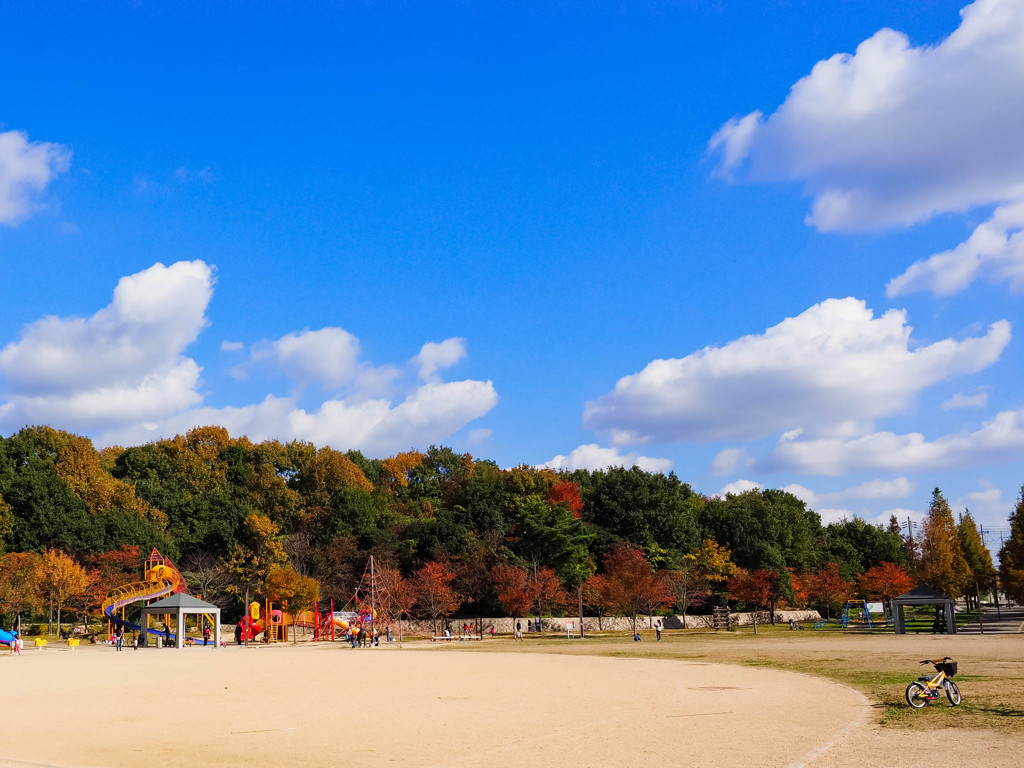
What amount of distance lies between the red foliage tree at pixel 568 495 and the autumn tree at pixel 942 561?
102ft

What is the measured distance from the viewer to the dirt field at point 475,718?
1327 cm

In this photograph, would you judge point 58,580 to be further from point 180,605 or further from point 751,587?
point 751,587

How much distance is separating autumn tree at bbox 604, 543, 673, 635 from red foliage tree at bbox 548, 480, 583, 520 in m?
7.68

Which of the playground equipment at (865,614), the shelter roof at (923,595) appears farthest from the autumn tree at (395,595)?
the shelter roof at (923,595)

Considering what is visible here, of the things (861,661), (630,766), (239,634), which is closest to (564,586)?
(239,634)

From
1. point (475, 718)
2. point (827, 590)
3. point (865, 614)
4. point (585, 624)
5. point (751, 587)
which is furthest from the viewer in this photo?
point (827, 590)

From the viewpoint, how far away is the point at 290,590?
6750 cm

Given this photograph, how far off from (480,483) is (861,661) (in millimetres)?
54331

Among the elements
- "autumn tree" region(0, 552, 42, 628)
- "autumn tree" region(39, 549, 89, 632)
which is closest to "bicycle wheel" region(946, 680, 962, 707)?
"autumn tree" region(39, 549, 89, 632)

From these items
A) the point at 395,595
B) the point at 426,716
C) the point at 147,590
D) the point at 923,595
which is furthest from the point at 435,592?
the point at 426,716

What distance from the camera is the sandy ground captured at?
44.1ft

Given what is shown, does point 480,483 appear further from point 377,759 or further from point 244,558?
point 377,759

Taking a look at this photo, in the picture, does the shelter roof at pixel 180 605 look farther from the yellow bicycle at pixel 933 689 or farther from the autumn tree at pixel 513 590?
the yellow bicycle at pixel 933 689

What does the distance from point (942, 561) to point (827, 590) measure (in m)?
10.3
